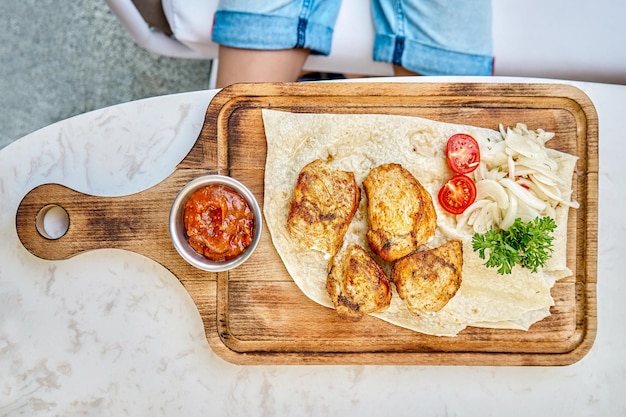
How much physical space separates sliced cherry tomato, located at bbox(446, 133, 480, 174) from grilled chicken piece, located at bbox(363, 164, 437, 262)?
174 millimetres

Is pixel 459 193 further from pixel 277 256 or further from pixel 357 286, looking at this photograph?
pixel 277 256

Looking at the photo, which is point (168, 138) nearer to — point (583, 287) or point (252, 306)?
point (252, 306)

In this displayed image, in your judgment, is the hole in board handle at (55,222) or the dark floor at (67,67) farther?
the dark floor at (67,67)

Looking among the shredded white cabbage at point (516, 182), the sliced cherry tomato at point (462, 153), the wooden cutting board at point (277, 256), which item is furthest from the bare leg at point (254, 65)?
the shredded white cabbage at point (516, 182)

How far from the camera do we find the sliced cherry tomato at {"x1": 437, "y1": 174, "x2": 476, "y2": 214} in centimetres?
223

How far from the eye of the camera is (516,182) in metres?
2.23

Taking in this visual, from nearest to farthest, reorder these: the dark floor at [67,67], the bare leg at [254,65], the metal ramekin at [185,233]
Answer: the metal ramekin at [185,233] < the bare leg at [254,65] < the dark floor at [67,67]

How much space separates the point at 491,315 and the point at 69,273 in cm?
184

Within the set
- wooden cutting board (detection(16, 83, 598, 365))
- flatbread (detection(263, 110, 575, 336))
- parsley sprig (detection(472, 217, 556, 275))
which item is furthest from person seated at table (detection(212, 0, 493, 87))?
parsley sprig (detection(472, 217, 556, 275))

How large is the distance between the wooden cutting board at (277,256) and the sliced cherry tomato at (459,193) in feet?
0.89

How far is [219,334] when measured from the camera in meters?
2.27

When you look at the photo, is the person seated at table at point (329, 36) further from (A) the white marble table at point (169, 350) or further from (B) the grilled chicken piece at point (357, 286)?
(B) the grilled chicken piece at point (357, 286)

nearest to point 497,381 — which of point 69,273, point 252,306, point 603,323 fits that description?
point 603,323

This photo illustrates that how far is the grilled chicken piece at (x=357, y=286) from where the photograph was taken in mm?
2115
